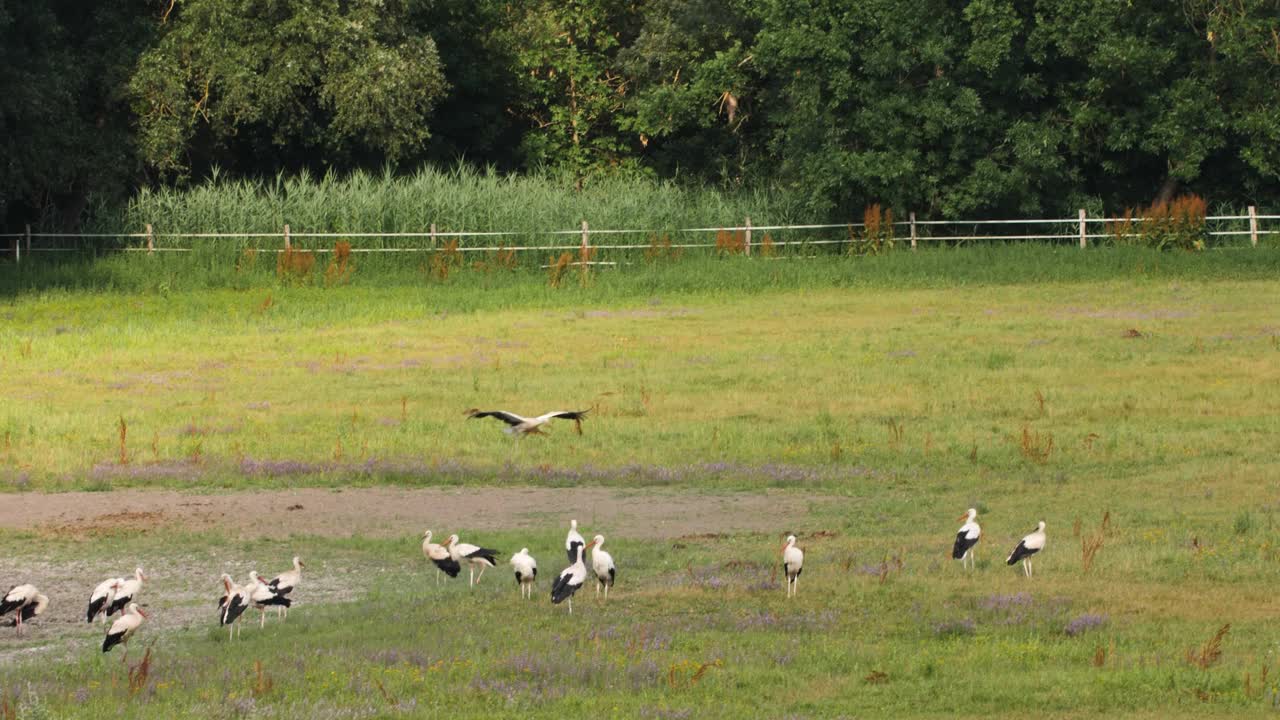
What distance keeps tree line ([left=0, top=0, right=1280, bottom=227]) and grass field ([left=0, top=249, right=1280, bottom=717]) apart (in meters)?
6.50

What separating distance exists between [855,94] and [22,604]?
42.3 metres

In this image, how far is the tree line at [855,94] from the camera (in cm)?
5103

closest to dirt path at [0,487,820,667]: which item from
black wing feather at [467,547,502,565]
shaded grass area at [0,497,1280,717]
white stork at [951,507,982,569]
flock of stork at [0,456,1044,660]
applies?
shaded grass area at [0,497,1280,717]

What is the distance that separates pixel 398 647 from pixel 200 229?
40.2 m

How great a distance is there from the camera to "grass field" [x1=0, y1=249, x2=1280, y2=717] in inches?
440

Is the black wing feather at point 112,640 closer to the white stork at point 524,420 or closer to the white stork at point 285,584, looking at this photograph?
the white stork at point 285,584

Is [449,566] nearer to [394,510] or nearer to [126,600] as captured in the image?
[126,600]

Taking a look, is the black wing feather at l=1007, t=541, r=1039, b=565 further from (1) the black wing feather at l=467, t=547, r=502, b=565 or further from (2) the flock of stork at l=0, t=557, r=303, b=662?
(2) the flock of stork at l=0, t=557, r=303, b=662

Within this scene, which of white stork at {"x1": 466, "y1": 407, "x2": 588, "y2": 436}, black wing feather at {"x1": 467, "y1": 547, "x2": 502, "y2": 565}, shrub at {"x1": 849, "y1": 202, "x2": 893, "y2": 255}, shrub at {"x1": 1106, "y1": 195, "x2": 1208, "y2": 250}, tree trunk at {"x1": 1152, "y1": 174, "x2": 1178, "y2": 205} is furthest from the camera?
tree trunk at {"x1": 1152, "y1": 174, "x2": 1178, "y2": 205}

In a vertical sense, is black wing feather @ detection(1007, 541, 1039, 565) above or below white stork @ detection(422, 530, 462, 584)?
above

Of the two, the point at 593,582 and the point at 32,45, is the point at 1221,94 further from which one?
the point at 593,582

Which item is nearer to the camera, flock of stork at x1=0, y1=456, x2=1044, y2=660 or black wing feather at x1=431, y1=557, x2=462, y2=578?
flock of stork at x1=0, y1=456, x2=1044, y2=660

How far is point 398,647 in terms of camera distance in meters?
12.1

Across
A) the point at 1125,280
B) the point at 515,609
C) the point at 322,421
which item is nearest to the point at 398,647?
the point at 515,609
